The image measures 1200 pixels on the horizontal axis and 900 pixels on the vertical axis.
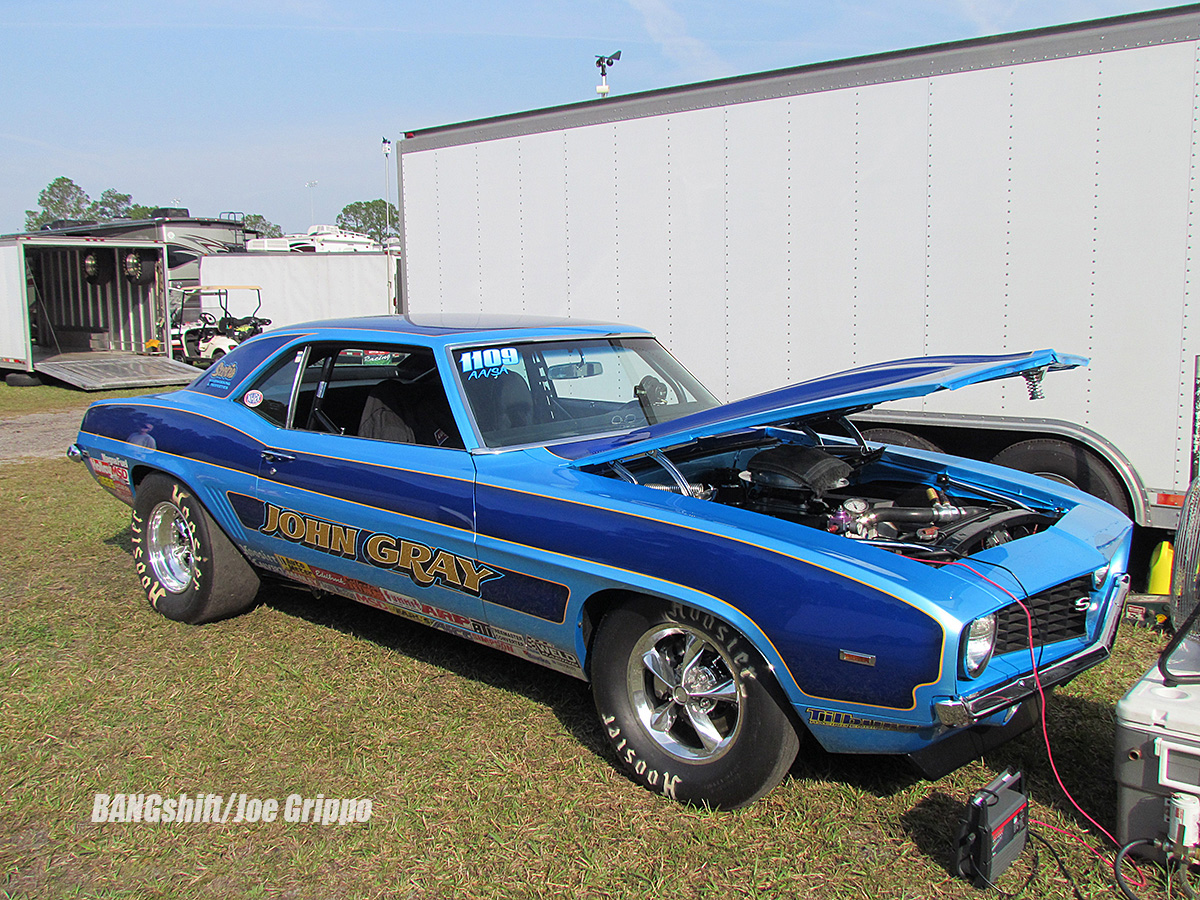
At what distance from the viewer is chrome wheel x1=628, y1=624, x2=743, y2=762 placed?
2.85 m

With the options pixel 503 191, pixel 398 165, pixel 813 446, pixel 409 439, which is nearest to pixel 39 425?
pixel 398 165

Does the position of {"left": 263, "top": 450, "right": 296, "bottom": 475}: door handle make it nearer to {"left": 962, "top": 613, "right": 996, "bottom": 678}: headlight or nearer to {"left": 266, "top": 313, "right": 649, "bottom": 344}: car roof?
{"left": 266, "top": 313, "right": 649, "bottom": 344}: car roof

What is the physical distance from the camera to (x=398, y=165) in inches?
312

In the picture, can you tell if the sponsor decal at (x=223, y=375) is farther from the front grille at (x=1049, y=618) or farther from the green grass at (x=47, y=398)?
the green grass at (x=47, y=398)

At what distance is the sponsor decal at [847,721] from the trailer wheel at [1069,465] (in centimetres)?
298

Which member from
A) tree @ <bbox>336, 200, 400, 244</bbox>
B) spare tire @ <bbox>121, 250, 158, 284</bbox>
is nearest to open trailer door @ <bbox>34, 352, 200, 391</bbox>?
spare tire @ <bbox>121, 250, 158, 284</bbox>

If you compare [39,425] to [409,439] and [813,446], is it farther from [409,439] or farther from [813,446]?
[813,446]

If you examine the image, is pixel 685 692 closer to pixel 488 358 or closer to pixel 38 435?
pixel 488 358

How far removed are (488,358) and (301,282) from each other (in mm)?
17960

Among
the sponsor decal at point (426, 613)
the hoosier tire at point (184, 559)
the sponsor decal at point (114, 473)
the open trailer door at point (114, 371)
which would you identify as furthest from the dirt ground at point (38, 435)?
the sponsor decal at point (426, 613)

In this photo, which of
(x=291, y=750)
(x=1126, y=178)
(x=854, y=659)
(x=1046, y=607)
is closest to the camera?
(x=854, y=659)

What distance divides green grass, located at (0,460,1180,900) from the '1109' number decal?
1343mm

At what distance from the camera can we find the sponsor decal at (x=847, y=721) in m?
2.48

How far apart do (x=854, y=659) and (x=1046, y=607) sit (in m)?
0.72
